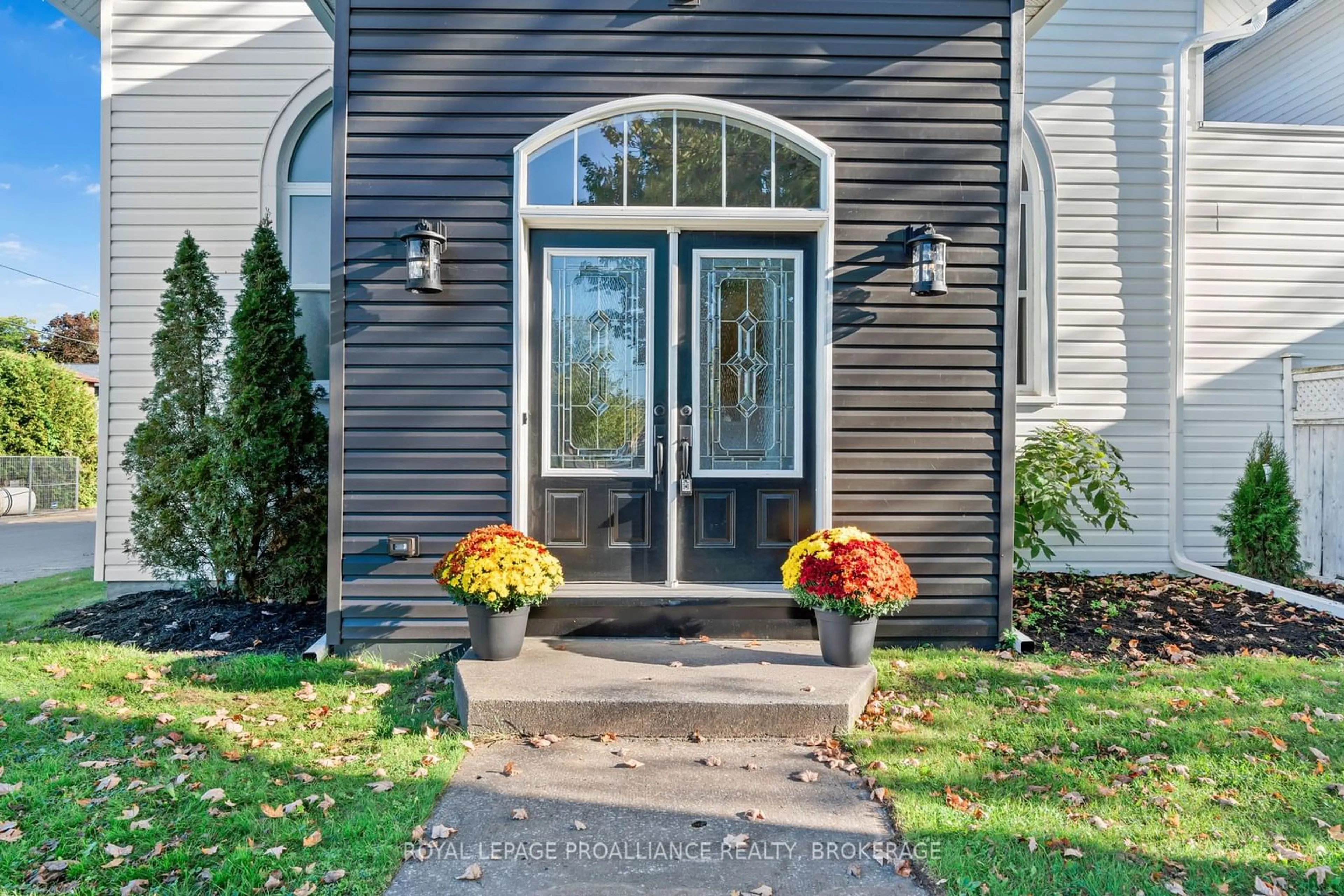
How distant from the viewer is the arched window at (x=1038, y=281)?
5.81 m

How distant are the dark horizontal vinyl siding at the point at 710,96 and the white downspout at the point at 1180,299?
2.68m

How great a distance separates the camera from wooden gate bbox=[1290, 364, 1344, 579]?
5.29 metres

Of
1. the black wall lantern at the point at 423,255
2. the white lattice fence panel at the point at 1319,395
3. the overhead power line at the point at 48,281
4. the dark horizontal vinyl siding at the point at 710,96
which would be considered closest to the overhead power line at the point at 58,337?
the overhead power line at the point at 48,281

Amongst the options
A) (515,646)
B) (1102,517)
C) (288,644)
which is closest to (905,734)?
(515,646)

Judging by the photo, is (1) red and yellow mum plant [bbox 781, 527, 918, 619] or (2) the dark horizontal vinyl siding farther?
A: (2) the dark horizontal vinyl siding

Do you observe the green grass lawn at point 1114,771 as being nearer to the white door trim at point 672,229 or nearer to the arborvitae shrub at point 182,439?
the white door trim at point 672,229

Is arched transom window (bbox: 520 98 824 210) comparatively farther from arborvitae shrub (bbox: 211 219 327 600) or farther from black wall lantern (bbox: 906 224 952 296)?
arborvitae shrub (bbox: 211 219 327 600)

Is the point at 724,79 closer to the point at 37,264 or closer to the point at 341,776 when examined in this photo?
the point at 341,776

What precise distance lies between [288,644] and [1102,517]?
19.4 feet

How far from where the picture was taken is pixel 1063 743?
9.98 feet

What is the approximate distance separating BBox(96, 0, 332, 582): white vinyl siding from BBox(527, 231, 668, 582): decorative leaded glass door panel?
3.25 meters

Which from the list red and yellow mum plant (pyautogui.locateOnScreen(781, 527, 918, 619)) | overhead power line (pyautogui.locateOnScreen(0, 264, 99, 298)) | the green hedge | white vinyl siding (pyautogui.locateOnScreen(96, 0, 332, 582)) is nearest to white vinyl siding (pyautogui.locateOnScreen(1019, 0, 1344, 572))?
red and yellow mum plant (pyautogui.locateOnScreen(781, 527, 918, 619))

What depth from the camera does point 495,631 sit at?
3.58 m

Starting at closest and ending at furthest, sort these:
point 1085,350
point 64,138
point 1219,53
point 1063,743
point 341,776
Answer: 1. point 341,776
2. point 1063,743
3. point 1085,350
4. point 1219,53
5. point 64,138
